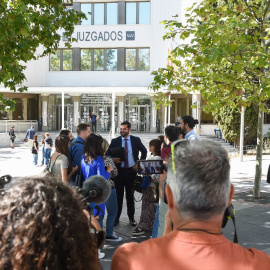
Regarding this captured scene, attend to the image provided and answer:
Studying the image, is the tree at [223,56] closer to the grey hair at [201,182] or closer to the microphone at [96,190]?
the microphone at [96,190]

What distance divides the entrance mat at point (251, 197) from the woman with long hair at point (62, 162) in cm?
508

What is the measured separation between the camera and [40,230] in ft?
4.34

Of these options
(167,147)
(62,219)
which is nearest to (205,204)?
(62,219)

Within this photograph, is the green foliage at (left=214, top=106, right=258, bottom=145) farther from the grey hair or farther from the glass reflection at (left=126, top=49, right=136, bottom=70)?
the grey hair

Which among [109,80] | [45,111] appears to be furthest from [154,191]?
[45,111]

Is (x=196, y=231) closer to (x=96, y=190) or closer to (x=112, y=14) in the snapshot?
(x=96, y=190)

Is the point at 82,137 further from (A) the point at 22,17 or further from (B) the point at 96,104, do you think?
(B) the point at 96,104

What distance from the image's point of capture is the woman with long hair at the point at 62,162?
215 inches

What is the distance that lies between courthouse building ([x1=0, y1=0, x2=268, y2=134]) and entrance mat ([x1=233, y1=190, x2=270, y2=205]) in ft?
68.8

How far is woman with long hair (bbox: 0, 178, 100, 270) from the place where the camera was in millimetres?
1312

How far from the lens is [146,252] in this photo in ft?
5.23

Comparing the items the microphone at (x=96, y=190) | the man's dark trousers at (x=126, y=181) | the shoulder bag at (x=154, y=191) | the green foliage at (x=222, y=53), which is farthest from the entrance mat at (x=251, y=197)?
the microphone at (x=96, y=190)

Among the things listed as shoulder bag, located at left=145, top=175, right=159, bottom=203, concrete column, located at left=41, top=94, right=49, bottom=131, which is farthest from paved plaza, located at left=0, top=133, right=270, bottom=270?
concrete column, located at left=41, top=94, right=49, bottom=131

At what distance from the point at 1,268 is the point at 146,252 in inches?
23.4
